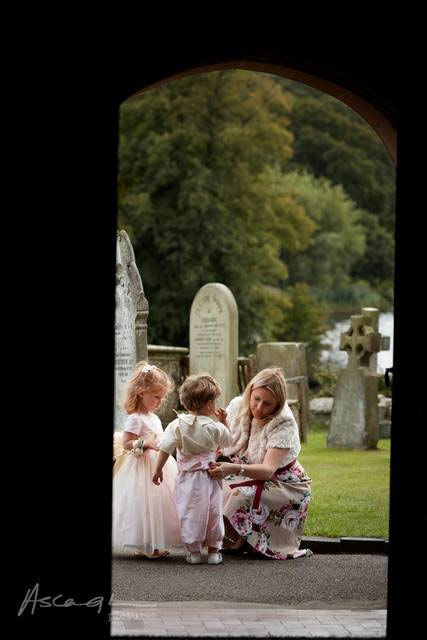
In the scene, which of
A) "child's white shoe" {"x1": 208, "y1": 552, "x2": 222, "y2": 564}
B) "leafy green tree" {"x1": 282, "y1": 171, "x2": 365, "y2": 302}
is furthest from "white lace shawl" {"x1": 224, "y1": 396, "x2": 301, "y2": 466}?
"leafy green tree" {"x1": 282, "y1": 171, "x2": 365, "y2": 302}

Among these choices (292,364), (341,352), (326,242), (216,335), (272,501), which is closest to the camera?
(272,501)

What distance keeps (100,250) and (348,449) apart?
11716 millimetres

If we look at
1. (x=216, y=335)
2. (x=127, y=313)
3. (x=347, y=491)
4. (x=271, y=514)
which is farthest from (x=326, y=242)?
(x=271, y=514)

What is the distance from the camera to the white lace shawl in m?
7.96

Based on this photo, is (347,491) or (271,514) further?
(347,491)

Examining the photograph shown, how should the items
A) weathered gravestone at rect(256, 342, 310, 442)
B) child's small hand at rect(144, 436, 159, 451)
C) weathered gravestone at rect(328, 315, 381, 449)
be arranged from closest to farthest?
child's small hand at rect(144, 436, 159, 451), weathered gravestone at rect(328, 315, 381, 449), weathered gravestone at rect(256, 342, 310, 442)

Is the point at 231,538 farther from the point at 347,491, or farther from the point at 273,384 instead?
the point at 347,491

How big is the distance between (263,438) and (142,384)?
3.18 feet

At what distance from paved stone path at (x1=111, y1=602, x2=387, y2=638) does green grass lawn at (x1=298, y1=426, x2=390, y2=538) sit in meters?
2.96

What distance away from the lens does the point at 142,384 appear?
8.06 metres

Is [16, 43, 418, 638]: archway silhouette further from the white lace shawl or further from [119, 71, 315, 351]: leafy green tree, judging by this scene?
[119, 71, 315, 351]: leafy green tree

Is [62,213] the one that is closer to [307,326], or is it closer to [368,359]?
[368,359]

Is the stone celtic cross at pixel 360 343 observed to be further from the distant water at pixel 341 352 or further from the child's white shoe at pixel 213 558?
the child's white shoe at pixel 213 558

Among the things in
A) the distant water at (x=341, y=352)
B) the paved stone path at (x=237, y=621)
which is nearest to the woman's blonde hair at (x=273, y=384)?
the paved stone path at (x=237, y=621)
